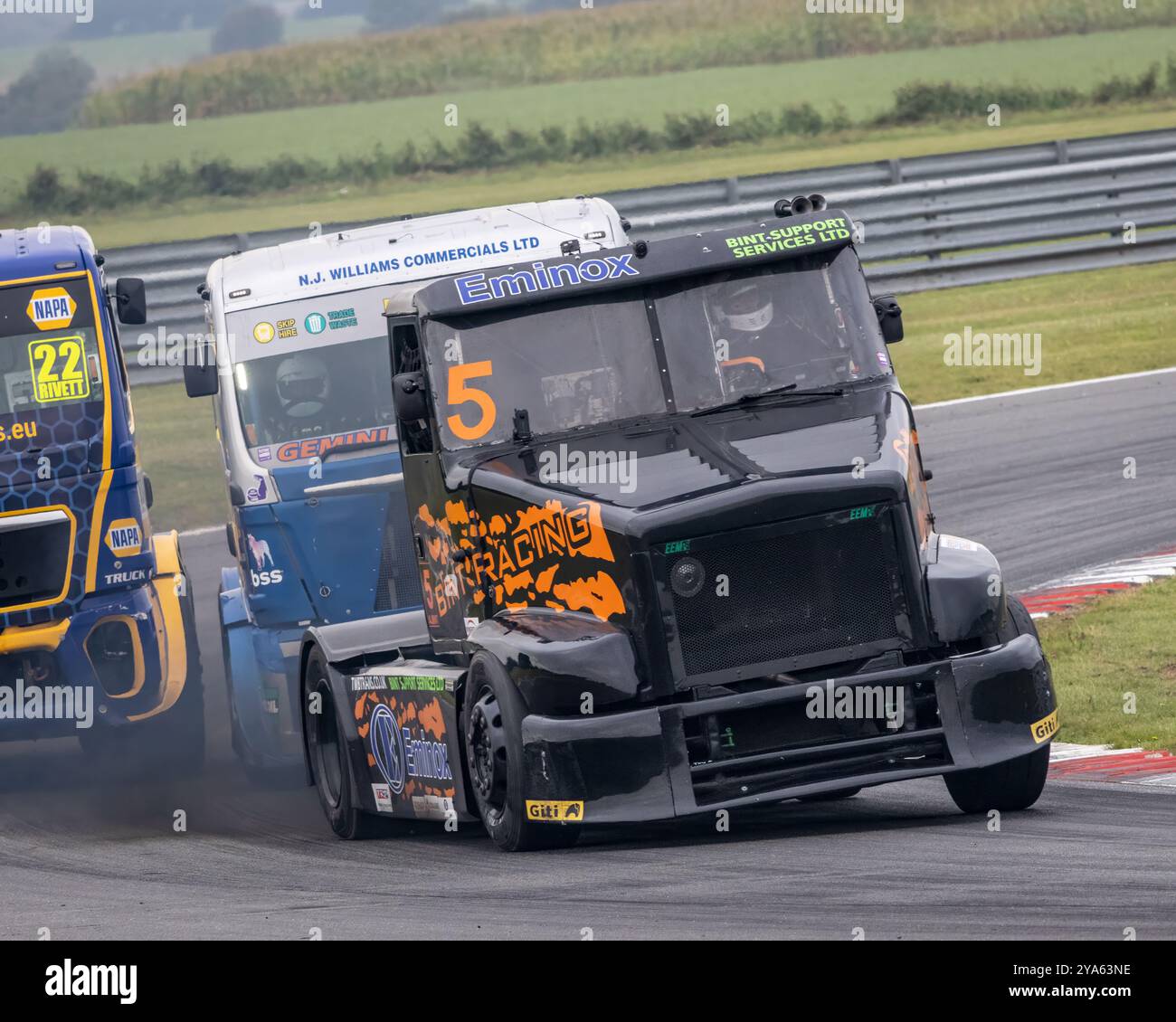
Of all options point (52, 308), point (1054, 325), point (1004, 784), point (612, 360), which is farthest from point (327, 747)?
point (1054, 325)

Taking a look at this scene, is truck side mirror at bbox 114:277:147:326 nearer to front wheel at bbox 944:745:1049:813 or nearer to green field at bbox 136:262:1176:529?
green field at bbox 136:262:1176:529

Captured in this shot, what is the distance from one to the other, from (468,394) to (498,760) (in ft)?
5.26

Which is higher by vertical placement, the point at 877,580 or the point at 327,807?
the point at 877,580

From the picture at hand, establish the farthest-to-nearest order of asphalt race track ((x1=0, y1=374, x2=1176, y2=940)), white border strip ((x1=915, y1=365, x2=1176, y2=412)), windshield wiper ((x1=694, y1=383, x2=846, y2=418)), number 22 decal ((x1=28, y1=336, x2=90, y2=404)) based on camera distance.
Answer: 1. white border strip ((x1=915, y1=365, x2=1176, y2=412))
2. number 22 decal ((x1=28, y1=336, x2=90, y2=404))
3. windshield wiper ((x1=694, y1=383, x2=846, y2=418))
4. asphalt race track ((x1=0, y1=374, x2=1176, y2=940))

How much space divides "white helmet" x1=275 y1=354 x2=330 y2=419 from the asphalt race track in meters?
2.31

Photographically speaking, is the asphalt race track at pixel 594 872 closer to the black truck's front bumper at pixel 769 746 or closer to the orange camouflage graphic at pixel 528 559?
the black truck's front bumper at pixel 769 746

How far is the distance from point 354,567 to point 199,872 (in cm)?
381

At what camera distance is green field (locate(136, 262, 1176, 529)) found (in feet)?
67.9

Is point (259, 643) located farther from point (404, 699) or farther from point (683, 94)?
point (683, 94)

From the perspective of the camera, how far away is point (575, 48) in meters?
55.8

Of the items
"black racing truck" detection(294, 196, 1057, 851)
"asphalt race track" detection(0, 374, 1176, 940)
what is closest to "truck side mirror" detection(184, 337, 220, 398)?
"asphalt race track" detection(0, 374, 1176, 940)

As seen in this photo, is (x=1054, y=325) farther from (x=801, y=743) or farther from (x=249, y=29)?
(x=249, y=29)

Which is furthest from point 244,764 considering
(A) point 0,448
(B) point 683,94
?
(B) point 683,94

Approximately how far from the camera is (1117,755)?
9906 mm
